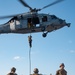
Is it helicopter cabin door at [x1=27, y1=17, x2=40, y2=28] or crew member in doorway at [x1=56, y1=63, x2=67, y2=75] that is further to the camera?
helicopter cabin door at [x1=27, y1=17, x2=40, y2=28]

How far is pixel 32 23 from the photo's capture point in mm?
28234

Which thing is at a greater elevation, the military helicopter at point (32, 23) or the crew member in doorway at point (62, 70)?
the military helicopter at point (32, 23)

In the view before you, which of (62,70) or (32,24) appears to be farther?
(32,24)

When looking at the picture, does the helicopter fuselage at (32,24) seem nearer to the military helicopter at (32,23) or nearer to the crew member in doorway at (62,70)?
the military helicopter at (32,23)

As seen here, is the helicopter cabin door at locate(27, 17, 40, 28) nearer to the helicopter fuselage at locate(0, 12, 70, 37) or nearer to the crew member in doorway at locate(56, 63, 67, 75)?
the helicopter fuselage at locate(0, 12, 70, 37)

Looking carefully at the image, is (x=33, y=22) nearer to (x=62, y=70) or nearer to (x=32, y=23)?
(x=32, y=23)

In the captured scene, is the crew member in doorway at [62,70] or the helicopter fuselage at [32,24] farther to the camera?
the helicopter fuselage at [32,24]

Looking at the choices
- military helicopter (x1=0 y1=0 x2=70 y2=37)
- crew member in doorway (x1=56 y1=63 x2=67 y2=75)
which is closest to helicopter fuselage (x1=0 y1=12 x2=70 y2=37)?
military helicopter (x1=0 y1=0 x2=70 y2=37)

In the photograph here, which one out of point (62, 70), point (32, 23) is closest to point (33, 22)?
point (32, 23)

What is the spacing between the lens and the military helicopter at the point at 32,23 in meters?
28.0

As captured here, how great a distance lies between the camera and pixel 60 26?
28.7 meters

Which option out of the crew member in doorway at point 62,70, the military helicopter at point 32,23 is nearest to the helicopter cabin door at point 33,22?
the military helicopter at point 32,23

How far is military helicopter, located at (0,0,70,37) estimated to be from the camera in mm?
28031

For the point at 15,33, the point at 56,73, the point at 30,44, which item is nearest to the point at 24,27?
the point at 15,33
